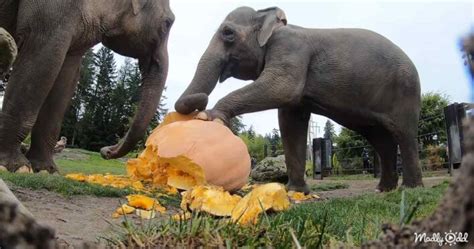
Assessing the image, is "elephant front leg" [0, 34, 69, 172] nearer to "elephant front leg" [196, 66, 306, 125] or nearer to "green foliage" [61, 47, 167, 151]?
"elephant front leg" [196, 66, 306, 125]

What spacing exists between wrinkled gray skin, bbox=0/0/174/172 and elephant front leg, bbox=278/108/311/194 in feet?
5.33

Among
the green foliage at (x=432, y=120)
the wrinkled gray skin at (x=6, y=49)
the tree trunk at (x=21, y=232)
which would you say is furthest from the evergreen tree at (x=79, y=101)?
the tree trunk at (x=21, y=232)

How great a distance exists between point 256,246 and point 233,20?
5294 mm

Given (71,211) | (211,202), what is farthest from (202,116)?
(211,202)

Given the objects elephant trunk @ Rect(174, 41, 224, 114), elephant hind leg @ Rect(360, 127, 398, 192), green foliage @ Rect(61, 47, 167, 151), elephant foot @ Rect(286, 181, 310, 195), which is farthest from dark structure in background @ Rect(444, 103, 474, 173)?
green foliage @ Rect(61, 47, 167, 151)

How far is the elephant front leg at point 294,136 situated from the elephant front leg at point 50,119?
2.63m

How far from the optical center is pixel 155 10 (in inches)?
250

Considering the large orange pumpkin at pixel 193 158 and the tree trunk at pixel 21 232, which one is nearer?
the tree trunk at pixel 21 232

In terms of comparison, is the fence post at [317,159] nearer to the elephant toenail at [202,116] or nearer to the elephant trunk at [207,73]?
the elephant trunk at [207,73]

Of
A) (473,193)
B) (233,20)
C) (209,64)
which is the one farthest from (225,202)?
(233,20)

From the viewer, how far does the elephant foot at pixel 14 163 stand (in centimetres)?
489

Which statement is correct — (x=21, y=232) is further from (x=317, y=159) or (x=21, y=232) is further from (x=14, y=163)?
(x=317, y=159)

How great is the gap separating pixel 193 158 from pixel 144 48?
2053mm

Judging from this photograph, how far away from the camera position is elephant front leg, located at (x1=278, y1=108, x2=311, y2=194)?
699 cm
